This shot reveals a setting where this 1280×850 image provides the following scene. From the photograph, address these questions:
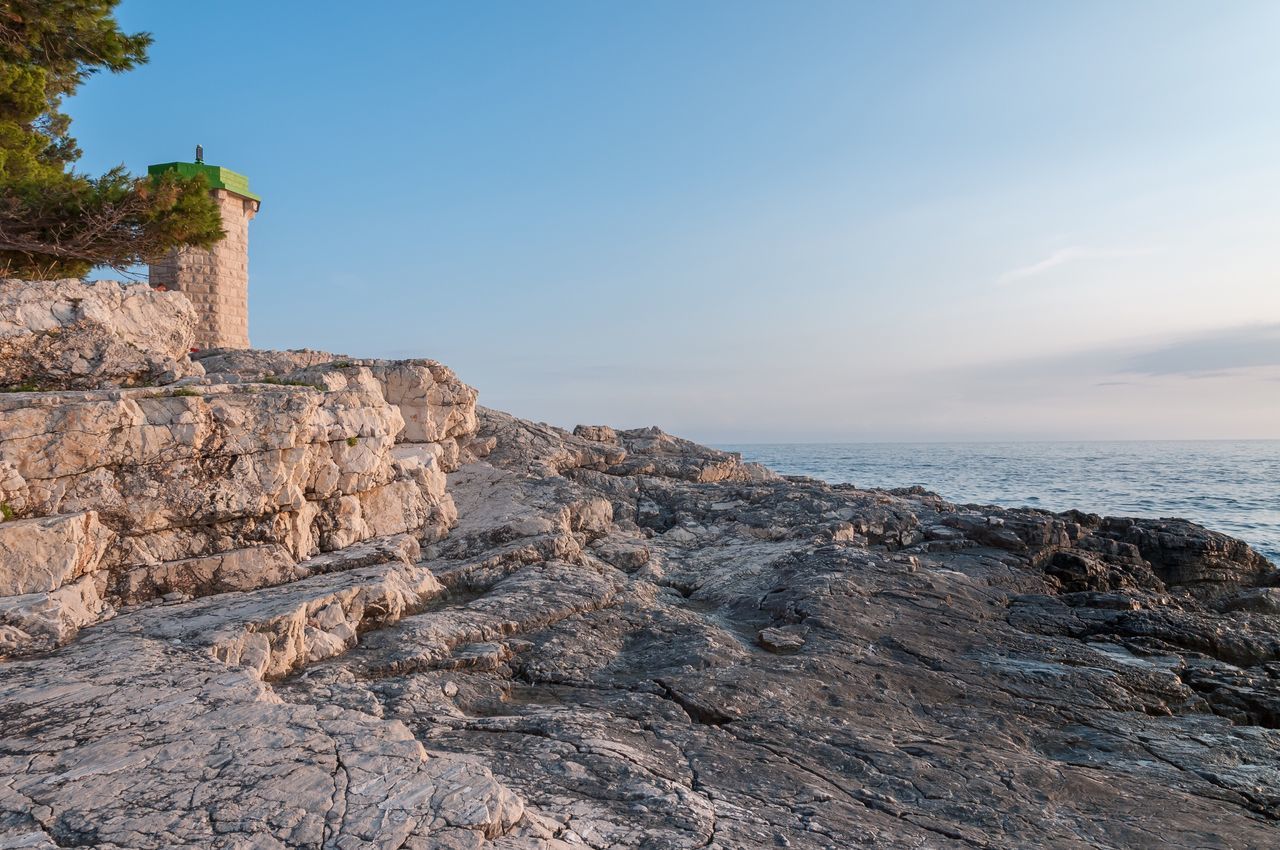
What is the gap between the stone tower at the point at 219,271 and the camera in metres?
24.9

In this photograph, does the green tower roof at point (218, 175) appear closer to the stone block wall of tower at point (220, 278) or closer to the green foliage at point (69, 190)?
the stone block wall of tower at point (220, 278)

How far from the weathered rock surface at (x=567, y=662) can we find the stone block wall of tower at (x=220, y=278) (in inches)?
625

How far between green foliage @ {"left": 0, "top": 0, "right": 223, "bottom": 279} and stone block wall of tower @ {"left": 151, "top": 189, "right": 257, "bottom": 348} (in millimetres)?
8554

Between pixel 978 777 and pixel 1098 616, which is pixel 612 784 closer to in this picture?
pixel 978 777

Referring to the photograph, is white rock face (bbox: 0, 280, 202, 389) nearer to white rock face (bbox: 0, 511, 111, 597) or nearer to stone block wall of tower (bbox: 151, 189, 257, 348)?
white rock face (bbox: 0, 511, 111, 597)

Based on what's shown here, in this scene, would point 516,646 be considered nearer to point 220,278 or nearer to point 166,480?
point 166,480

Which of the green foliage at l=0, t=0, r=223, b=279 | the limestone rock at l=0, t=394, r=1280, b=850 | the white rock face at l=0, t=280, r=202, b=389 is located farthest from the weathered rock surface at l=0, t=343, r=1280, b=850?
the green foliage at l=0, t=0, r=223, b=279

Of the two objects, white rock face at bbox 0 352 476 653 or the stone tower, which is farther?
the stone tower

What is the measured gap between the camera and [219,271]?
25.6m

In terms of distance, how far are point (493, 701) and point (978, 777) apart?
13.7 ft

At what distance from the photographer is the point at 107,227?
47.1 ft

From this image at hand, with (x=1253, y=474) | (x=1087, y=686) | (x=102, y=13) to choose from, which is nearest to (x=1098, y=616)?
(x=1087, y=686)

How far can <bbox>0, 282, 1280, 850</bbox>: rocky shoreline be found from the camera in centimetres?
445

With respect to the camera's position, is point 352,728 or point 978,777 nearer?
point 352,728
